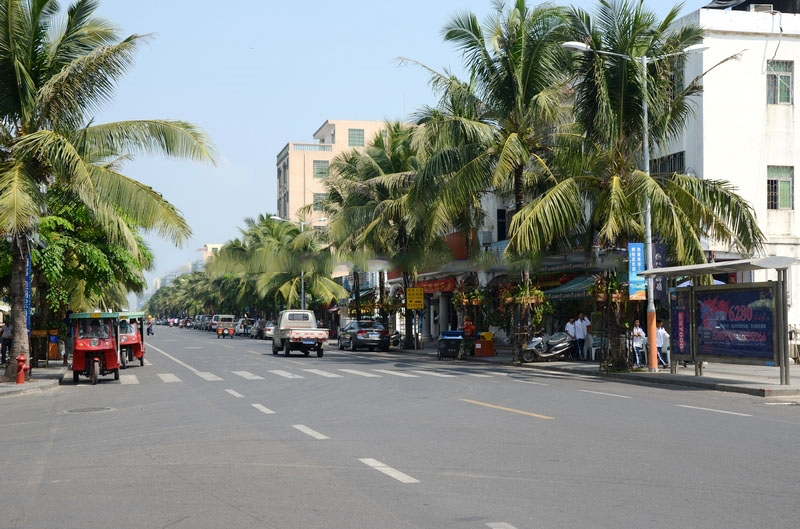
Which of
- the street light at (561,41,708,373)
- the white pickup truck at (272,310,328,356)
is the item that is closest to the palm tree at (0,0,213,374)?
the street light at (561,41,708,373)

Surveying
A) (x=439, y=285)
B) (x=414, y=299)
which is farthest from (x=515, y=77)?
(x=439, y=285)

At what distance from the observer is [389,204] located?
43.1 metres

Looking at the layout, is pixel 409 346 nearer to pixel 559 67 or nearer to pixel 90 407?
pixel 559 67

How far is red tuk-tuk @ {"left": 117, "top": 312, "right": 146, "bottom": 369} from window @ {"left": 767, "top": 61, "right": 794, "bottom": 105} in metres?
24.3

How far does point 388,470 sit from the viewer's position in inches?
375

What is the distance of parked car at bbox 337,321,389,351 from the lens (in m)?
48.3

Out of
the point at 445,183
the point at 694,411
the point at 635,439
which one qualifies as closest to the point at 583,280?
the point at 445,183

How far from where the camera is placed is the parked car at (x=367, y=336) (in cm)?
4834

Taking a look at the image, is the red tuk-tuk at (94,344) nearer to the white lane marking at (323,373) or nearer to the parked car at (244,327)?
the white lane marking at (323,373)

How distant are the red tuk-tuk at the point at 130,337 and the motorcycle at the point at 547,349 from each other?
13.6 meters

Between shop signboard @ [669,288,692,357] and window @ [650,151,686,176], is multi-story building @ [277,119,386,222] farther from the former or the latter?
shop signboard @ [669,288,692,357]

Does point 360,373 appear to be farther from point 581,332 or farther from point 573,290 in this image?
point 573,290

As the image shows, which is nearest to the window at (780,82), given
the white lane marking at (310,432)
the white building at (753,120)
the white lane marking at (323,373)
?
Result: the white building at (753,120)

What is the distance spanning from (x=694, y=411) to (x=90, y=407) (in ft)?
36.4
